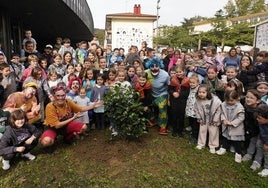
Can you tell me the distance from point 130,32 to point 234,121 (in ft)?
49.4

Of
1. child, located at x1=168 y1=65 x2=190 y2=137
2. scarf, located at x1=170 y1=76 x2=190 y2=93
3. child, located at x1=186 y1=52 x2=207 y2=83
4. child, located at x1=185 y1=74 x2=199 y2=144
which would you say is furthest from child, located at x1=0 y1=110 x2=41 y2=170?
child, located at x1=186 y1=52 x2=207 y2=83

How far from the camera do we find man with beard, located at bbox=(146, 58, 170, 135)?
563 centimetres

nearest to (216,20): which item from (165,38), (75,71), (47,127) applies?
(165,38)

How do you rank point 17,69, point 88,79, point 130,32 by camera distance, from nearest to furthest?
1. point 88,79
2. point 17,69
3. point 130,32

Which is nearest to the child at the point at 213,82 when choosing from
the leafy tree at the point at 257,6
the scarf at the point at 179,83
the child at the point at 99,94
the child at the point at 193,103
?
the child at the point at 193,103

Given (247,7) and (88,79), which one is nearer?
(88,79)

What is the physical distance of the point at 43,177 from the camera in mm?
4172

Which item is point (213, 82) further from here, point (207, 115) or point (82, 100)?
point (82, 100)

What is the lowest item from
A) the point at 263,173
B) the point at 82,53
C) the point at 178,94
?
the point at 263,173

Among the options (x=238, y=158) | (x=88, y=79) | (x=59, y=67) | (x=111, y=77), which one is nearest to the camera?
(x=238, y=158)

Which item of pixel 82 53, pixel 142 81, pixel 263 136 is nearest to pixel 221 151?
pixel 263 136

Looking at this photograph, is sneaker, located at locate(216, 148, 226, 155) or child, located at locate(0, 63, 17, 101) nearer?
sneaker, located at locate(216, 148, 226, 155)

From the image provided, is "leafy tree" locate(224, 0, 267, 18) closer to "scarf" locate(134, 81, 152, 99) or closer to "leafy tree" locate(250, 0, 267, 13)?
"leafy tree" locate(250, 0, 267, 13)

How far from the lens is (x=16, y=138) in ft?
14.7
